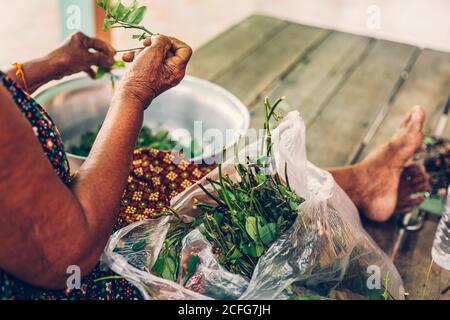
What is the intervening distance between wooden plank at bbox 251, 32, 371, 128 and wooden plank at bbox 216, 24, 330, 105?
4 cm

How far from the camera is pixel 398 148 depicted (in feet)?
5.32

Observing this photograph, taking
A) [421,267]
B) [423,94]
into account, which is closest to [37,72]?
[421,267]

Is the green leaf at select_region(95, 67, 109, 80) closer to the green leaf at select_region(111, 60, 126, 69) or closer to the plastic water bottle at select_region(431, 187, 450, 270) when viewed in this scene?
the green leaf at select_region(111, 60, 126, 69)

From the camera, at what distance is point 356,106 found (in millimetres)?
2064

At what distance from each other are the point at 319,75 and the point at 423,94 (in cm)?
40

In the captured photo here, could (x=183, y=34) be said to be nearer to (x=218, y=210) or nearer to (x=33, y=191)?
(x=218, y=210)

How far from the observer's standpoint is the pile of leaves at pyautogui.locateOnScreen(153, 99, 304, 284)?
1.06m

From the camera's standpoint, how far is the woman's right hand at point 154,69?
104cm

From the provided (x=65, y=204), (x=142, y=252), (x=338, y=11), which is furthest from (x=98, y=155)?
(x=338, y=11)

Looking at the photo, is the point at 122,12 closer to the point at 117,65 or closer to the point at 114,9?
the point at 114,9

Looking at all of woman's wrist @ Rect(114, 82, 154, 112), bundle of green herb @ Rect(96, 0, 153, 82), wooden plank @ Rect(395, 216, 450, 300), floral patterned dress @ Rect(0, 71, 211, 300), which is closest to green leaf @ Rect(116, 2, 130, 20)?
bundle of green herb @ Rect(96, 0, 153, 82)

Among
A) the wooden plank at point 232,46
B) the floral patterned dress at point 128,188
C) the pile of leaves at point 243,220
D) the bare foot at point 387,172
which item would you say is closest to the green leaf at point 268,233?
the pile of leaves at point 243,220

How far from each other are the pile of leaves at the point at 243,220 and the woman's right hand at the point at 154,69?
0.19 metres

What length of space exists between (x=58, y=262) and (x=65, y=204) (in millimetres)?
99
